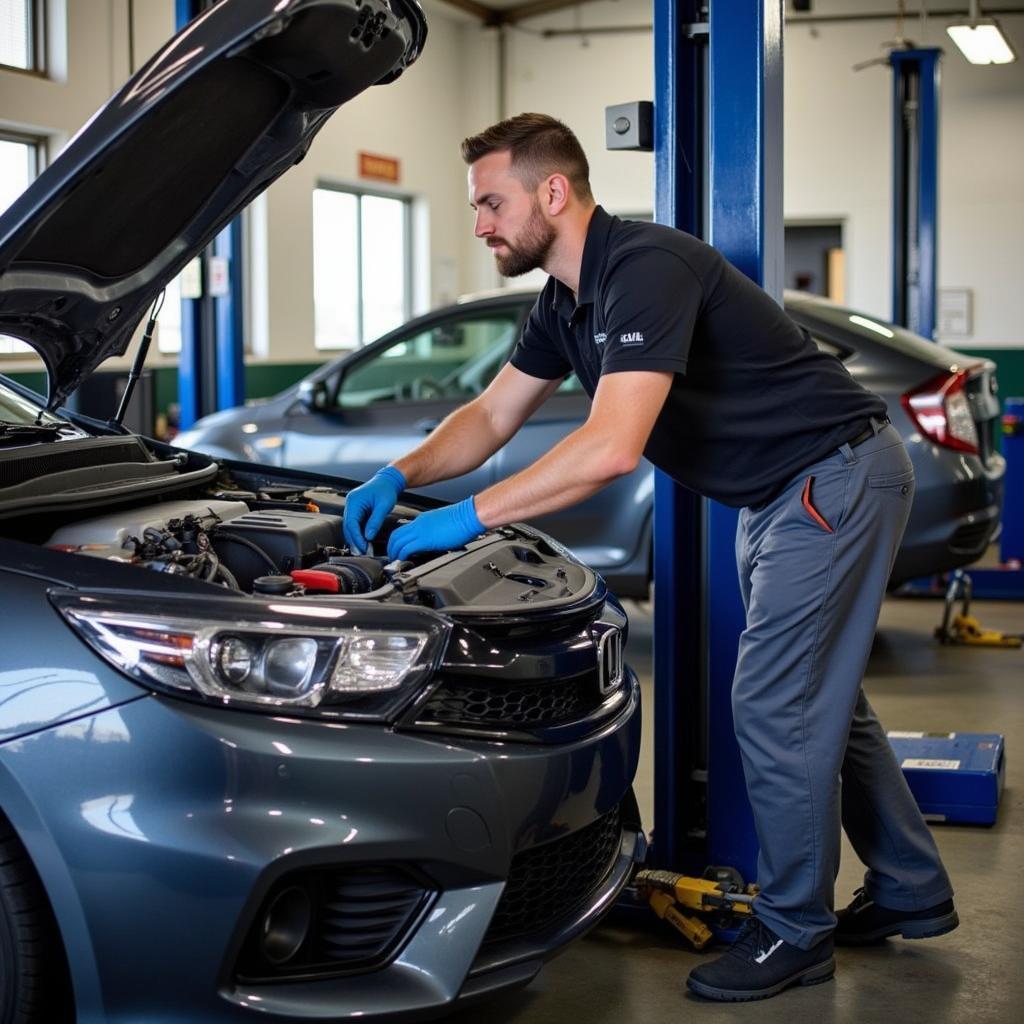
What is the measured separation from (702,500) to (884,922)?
929 mm

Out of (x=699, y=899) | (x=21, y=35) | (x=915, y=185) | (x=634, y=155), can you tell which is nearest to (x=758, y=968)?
(x=699, y=899)

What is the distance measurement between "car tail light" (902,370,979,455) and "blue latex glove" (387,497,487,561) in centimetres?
319

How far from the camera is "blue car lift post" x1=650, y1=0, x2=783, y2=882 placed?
9.25 ft

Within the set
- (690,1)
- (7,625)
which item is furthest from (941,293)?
(7,625)

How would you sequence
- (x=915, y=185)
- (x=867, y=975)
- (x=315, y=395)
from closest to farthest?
(x=867, y=975)
(x=315, y=395)
(x=915, y=185)

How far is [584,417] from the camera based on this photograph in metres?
5.61

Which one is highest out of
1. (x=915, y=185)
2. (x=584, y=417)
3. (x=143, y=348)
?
(x=915, y=185)

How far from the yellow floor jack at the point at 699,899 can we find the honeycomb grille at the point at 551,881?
49 cm

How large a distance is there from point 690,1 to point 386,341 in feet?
10.5

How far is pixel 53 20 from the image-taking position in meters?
9.18

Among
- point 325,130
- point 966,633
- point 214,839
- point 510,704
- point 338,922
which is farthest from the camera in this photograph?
point 325,130

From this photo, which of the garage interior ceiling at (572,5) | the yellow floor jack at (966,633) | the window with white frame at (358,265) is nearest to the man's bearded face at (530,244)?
the yellow floor jack at (966,633)

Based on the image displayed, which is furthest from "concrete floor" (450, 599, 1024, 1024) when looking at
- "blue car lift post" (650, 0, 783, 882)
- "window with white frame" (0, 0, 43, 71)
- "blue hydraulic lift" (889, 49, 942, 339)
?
"window with white frame" (0, 0, 43, 71)

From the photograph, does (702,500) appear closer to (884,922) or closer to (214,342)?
(884,922)
